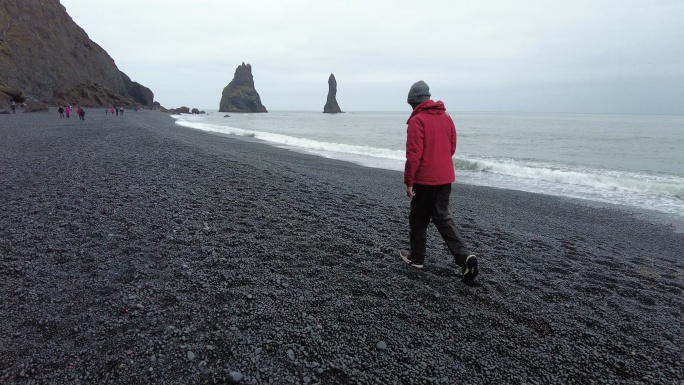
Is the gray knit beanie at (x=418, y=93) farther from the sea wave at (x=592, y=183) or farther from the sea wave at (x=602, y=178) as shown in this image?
the sea wave at (x=602, y=178)

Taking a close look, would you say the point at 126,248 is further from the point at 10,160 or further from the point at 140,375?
the point at 10,160

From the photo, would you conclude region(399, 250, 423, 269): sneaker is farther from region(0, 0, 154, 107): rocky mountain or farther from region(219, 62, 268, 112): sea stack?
region(219, 62, 268, 112): sea stack

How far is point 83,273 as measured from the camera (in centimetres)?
393

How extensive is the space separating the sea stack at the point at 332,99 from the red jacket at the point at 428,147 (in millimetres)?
186638

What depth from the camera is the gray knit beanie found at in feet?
14.2

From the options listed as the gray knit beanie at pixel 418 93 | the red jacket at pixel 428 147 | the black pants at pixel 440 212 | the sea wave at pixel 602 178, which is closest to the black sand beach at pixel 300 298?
the black pants at pixel 440 212

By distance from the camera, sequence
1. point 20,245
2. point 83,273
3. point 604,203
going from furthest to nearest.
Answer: point 604,203 → point 20,245 → point 83,273

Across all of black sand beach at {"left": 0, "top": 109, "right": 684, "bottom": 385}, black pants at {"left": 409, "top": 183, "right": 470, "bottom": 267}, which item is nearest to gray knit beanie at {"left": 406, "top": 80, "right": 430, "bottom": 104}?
black pants at {"left": 409, "top": 183, "right": 470, "bottom": 267}

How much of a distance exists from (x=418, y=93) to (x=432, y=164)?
0.87 m

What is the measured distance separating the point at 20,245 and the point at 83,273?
1.33m

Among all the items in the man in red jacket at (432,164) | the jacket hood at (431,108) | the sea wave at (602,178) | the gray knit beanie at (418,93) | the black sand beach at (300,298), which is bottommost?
the black sand beach at (300,298)

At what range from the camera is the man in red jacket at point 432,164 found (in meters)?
4.18

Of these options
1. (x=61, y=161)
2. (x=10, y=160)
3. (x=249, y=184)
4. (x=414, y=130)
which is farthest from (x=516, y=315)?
(x=10, y=160)

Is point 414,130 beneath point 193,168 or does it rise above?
above
